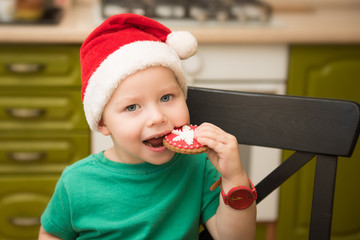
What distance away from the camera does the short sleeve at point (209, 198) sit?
3.05 feet

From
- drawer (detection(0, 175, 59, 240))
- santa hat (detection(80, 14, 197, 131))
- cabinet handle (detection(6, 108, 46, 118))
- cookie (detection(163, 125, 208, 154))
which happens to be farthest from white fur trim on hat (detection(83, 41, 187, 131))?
→ drawer (detection(0, 175, 59, 240))

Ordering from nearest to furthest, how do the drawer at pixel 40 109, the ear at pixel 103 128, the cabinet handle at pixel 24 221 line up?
the ear at pixel 103 128, the drawer at pixel 40 109, the cabinet handle at pixel 24 221

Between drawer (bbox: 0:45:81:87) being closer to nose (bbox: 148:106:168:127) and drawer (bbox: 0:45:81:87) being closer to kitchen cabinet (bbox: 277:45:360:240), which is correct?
kitchen cabinet (bbox: 277:45:360:240)

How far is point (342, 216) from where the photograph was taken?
1.87 metres

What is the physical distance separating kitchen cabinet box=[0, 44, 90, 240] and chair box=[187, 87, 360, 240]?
0.86 m

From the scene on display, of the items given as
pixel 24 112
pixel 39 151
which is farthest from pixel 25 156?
pixel 24 112

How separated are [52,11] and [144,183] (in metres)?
1.18

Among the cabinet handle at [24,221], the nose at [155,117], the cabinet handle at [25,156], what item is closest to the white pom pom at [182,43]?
the nose at [155,117]

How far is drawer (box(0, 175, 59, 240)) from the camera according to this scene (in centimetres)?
178

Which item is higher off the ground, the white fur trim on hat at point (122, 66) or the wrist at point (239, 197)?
the white fur trim on hat at point (122, 66)

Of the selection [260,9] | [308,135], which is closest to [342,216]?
[260,9]

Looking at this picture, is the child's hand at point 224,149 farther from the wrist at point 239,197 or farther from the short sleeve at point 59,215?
the short sleeve at point 59,215

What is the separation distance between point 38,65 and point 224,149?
105 centimetres

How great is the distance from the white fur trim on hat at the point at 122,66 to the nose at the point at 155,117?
0.23 ft
